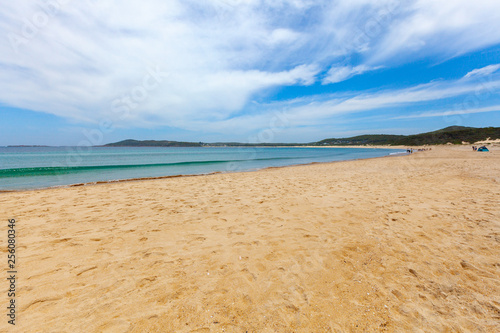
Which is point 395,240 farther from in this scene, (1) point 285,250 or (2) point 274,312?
(2) point 274,312

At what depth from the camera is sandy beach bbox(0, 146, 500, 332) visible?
8.29 feet

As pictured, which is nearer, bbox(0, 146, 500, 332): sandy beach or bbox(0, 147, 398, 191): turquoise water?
bbox(0, 146, 500, 332): sandy beach

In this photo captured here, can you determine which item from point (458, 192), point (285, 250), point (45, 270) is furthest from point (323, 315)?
point (458, 192)

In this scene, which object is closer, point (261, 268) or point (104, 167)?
point (261, 268)

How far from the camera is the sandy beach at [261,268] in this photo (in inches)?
99.5

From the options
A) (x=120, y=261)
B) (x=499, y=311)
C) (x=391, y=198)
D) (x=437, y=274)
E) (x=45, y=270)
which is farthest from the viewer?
(x=391, y=198)

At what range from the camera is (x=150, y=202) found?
7.80 metres

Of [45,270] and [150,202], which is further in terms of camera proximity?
[150,202]

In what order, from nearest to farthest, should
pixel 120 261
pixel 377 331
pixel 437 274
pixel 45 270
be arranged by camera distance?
pixel 377 331
pixel 437 274
pixel 45 270
pixel 120 261

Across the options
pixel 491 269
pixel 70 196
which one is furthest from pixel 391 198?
pixel 70 196

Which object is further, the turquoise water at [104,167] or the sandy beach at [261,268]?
the turquoise water at [104,167]

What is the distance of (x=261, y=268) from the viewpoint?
359 cm

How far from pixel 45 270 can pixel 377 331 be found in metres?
5.14

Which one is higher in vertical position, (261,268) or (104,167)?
(104,167)
